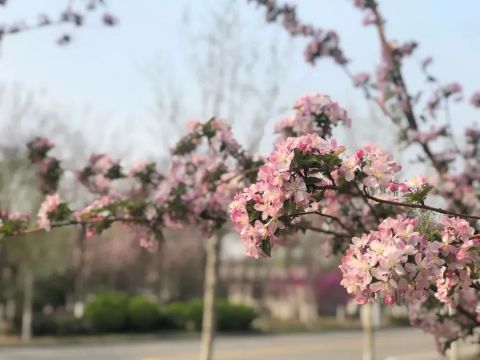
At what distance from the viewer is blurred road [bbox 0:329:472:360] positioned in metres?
15.1

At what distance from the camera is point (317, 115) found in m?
3.96

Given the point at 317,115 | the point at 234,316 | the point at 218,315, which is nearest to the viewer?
the point at 317,115

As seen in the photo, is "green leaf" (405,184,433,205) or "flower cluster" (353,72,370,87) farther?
"flower cluster" (353,72,370,87)

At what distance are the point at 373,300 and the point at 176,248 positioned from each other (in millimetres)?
37793

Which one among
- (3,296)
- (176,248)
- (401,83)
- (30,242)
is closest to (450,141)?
(401,83)

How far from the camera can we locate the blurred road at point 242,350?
49.7 feet

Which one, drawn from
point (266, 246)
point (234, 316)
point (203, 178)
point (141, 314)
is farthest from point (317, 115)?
point (234, 316)

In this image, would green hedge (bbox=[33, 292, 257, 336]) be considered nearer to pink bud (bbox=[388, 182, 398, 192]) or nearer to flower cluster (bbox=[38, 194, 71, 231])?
flower cluster (bbox=[38, 194, 71, 231])

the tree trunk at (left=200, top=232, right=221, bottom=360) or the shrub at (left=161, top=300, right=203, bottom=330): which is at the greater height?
the tree trunk at (left=200, top=232, right=221, bottom=360)

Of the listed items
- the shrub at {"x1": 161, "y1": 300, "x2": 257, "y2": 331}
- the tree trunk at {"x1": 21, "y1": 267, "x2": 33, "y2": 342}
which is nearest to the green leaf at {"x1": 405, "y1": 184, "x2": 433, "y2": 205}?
the tree trunk at {"x1": 21, "y1": 267, "x2": 33, "y2": 342}

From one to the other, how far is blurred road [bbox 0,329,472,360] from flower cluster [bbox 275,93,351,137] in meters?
11.6

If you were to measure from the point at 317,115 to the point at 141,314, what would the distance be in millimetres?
18447

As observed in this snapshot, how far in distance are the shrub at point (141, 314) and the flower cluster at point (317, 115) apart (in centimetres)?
1833

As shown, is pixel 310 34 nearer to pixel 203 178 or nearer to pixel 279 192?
pixel 203 178
